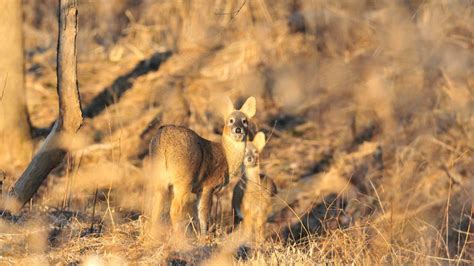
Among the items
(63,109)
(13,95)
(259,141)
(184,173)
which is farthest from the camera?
(13,95)

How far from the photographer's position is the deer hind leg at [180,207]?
9266mm

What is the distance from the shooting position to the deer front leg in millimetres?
9602

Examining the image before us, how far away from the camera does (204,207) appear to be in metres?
9.98

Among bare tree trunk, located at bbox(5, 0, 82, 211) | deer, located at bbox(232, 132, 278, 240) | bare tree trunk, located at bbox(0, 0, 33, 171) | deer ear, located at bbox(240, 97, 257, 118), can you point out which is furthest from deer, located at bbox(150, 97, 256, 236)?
bare tree trunk, located at bbox(0, 0, 33, 171)

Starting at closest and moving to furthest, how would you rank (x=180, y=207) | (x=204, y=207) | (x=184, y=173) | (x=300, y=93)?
1. (x=180, y=207)
2. (x=184, y=173)
3. (x=204, y=207)
4. (x=300, y=93)

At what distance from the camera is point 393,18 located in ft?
55.1

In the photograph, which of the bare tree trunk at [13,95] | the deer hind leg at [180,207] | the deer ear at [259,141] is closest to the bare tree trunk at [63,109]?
the deer hind leg at [180,207]

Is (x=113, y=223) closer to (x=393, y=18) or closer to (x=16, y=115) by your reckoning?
(x=16, y=115)

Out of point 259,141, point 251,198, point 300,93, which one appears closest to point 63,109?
point 251,198

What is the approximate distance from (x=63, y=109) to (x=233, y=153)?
2.53m

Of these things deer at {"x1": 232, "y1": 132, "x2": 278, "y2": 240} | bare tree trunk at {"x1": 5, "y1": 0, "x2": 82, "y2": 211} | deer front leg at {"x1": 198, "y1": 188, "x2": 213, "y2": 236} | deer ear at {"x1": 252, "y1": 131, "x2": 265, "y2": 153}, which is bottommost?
deer at {"x1": 232, "y1": 132, "x2": 278, "y2": 240}

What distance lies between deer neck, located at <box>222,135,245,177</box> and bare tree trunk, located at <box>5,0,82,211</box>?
7.46ft

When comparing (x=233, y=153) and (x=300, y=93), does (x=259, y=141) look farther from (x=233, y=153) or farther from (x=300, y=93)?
(x=300, y=93)

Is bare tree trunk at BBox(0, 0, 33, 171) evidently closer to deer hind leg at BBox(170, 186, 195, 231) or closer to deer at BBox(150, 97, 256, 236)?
deer at BBox(150, 97, 256, 236)
